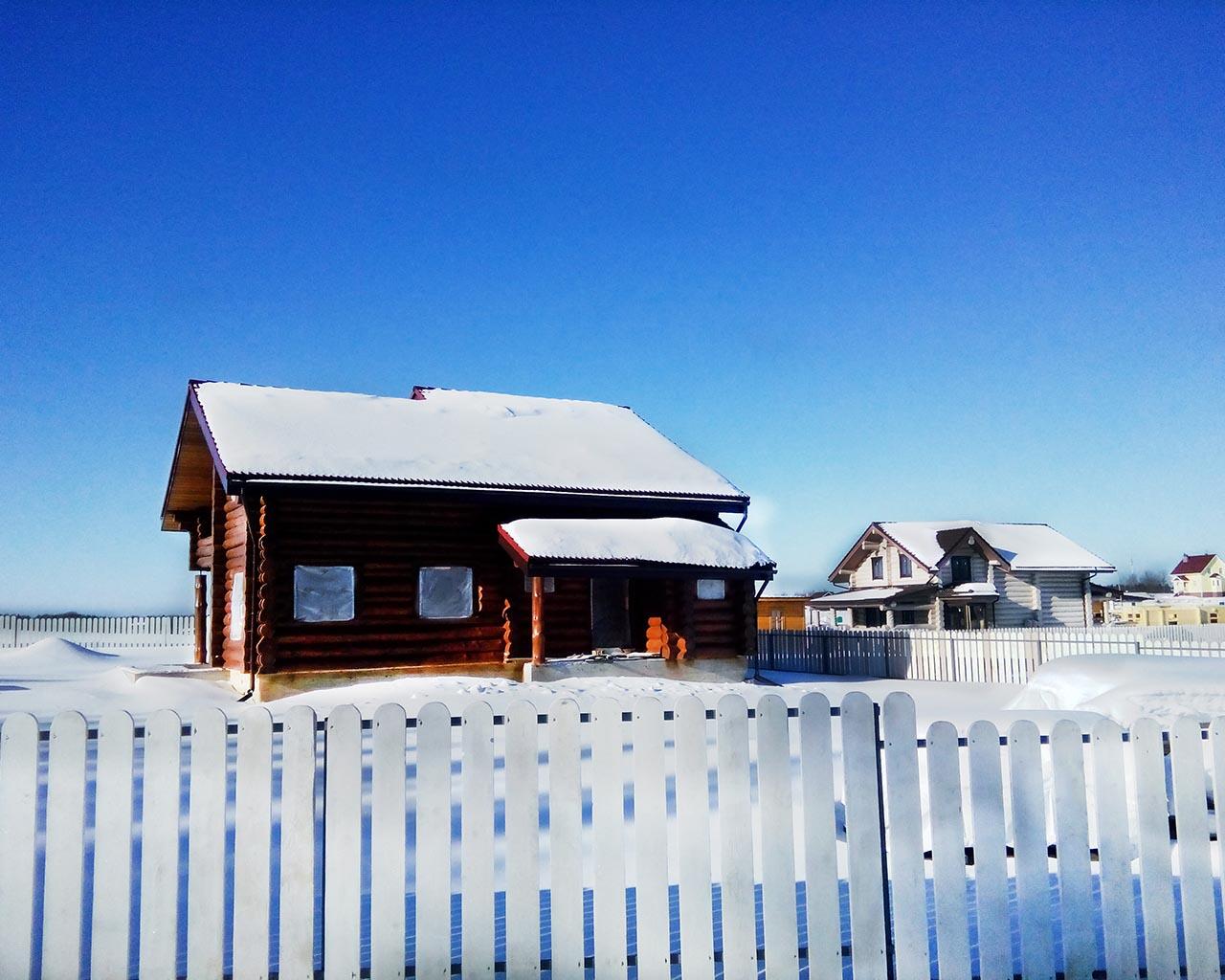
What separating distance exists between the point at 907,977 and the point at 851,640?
2401cm

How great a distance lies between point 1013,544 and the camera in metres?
50.7

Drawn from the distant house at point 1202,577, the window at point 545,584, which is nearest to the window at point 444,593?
the window at point 545,584

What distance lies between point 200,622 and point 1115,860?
26029mm

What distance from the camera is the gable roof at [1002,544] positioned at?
160 feet

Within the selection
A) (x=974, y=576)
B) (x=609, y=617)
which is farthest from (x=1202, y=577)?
(x=609, y=617)

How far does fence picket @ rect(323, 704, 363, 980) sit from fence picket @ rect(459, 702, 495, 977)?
17.5 inches

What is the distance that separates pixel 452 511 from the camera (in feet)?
69.9

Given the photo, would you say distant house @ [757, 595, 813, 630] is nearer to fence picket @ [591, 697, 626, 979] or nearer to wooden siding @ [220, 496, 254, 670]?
wooden siding @ [220, 496, 254, 670]

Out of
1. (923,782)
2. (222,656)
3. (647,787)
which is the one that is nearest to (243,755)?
(647,787)

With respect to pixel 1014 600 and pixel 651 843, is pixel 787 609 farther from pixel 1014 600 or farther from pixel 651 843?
pixel 651 843

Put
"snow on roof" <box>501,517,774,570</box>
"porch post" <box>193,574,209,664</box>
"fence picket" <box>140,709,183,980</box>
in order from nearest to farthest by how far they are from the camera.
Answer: "fence picket" <box>140,709,183,980</box>
"snow on roof" <box>501,517,774,570</box>
"porch post" <box>193,574,209,664</box>

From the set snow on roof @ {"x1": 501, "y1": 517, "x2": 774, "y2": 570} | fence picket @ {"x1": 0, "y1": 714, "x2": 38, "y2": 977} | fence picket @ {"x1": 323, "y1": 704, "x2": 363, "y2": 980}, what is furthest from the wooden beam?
fence picket @ {"x1": 323, "y1": 704, "x2": 363, "y2": 980}

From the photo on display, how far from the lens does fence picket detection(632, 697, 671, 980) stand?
167 inches

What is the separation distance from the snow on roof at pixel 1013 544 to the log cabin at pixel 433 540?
27.7 m
